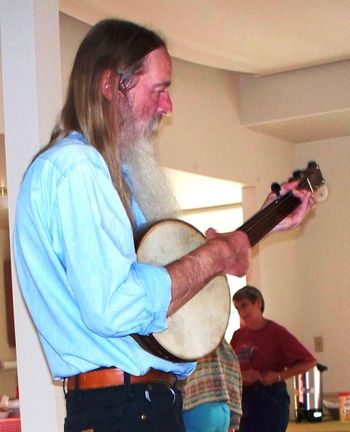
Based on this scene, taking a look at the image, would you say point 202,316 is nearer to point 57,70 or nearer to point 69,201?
point 69,201

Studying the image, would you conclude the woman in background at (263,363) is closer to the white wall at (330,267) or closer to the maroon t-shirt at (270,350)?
the maroon t-shirt at (270,350)

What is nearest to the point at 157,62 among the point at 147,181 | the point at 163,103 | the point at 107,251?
the point at 163,103

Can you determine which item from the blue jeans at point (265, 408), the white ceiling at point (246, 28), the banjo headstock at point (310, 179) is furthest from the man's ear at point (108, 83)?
the blue jeans at point (265, 408)

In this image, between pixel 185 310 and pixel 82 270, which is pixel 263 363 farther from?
pixel 82 270

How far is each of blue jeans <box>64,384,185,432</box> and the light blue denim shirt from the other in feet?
0.15

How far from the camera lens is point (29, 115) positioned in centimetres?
415

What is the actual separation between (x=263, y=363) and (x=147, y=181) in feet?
14.8

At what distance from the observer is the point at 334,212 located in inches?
349

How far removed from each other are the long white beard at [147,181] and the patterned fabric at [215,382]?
2733mm

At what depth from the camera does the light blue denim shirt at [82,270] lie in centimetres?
172

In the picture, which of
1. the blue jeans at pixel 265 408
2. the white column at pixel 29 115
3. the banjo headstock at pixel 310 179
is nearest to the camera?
the banjo headstock at pixel 310 179

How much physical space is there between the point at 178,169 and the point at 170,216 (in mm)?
5005

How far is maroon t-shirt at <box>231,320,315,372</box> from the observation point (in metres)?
6.43

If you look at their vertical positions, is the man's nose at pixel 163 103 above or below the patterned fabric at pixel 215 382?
above
